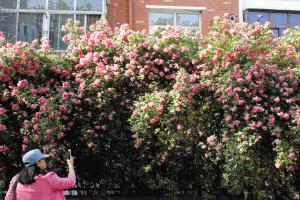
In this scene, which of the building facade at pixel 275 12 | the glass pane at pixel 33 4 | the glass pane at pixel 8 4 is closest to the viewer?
the glass pane at pixel 8 4

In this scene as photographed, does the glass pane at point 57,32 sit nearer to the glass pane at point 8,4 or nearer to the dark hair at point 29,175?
the glass pane at point 8,4

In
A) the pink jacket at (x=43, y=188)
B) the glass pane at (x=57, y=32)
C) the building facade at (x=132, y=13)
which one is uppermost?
the building facade at (x=132, y=13)

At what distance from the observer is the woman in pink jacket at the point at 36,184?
14.9 feet

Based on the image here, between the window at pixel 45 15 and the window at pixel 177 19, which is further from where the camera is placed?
the window at pixel 177 19

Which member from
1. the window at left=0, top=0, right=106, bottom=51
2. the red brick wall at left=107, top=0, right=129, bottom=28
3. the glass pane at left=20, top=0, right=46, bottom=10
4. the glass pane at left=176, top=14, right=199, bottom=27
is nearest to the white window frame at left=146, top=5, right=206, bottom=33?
the glass pane at left=176, top=14, right=199, bottom=27

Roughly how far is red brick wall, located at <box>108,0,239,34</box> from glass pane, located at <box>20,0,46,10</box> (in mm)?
2169

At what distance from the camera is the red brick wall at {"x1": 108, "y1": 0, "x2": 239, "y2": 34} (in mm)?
13312

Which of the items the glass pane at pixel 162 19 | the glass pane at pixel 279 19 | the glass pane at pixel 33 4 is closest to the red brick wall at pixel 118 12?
the glass pane at pixel 162 19

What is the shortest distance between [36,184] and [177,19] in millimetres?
10212

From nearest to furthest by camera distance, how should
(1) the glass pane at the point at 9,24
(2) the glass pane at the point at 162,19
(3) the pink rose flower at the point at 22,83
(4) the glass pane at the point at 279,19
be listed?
(3) the pink rose flower at the point at 22,83, (1) the glass pane at the point at 9,24, (2) the glass pane at the point at 162,19, (4) the glass pane at the point at 279,19

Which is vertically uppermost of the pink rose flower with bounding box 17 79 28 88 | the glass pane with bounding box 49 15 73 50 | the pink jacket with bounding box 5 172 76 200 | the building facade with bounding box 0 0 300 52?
the building facade with bounding box 0 0 300 52

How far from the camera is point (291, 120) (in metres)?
6.94

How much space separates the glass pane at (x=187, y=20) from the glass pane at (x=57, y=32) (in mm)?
3754

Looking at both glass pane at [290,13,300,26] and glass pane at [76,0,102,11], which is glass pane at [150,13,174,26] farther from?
glass pane at [290,13,300,26]
